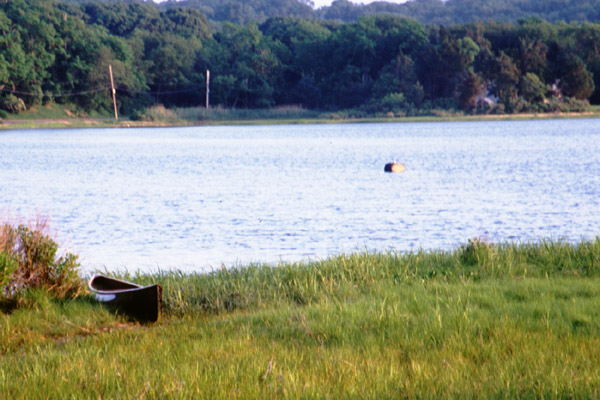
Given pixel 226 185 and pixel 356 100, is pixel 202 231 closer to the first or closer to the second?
pixel 226 185

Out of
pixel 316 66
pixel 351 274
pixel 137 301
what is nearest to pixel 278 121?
pixel 316 66

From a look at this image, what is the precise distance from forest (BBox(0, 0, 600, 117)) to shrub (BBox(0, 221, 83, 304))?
73.8 meters

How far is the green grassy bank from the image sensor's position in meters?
4.74

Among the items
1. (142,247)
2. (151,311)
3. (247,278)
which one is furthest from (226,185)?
(151,311)

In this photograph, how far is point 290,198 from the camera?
24.2 meters

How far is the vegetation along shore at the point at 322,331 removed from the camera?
478cm

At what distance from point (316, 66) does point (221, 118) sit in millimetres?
16829

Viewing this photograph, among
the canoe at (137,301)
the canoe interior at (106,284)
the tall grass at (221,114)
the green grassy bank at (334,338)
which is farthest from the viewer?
the tall grass at (221,114)

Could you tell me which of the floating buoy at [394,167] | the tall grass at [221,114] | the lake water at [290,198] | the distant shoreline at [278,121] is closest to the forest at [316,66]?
the distant shoreline at [278,121]

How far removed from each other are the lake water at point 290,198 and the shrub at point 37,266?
353cm

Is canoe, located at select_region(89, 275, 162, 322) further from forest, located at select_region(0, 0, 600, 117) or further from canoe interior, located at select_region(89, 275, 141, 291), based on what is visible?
forest, located at select_region(0, 0, 600, 117)

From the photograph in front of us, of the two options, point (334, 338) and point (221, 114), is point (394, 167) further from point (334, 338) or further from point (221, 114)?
point (221, 114)

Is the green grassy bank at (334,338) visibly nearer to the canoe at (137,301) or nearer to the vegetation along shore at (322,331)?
the vegetation along shore at (322,331)

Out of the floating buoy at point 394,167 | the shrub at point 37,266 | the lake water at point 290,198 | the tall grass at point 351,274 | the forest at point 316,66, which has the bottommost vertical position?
the lake water at point 290,198
